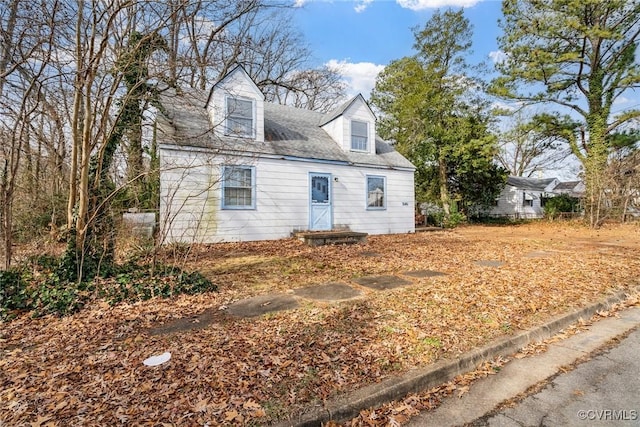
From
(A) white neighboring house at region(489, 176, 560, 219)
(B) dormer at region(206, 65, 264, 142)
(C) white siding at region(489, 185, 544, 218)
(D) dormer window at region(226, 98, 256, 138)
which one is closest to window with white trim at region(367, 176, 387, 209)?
(B) dormer at region(206, 65, 264, 142)

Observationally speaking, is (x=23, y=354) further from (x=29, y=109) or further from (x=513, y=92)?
(x=513, y=92)

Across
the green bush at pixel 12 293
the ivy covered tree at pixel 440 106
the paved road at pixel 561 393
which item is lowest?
the paved road at pixel 561 393

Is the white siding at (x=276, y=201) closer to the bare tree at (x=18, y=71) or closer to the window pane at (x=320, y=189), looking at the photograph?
the window pane at (x=320, y=189)

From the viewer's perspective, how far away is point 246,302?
170 inches

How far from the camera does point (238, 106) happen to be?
400 inches

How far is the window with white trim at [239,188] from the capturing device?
9609mm

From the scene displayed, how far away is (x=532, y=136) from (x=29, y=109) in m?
24.2

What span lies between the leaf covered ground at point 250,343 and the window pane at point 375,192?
6980 mm

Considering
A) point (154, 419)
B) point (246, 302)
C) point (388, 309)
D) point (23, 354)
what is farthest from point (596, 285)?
point (23, 354)

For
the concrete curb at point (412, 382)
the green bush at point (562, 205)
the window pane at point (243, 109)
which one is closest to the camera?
the concrete curb at point (412, 382)

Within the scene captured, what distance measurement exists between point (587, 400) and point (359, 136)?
11629mm

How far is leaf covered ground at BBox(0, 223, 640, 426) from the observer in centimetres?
210

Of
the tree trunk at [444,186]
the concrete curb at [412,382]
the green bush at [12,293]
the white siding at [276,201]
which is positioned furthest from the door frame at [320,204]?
the tree trunk at [444,186]

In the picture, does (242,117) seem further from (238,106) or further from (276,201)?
(276,201)
